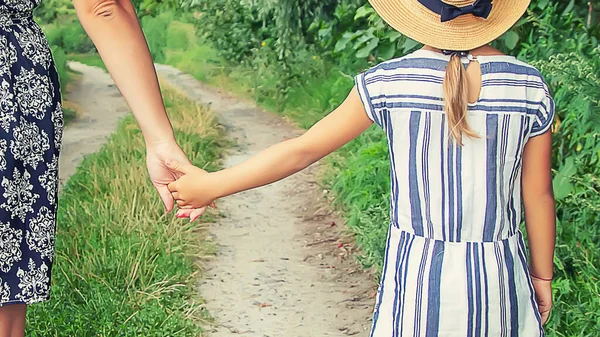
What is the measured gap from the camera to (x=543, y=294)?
84.1 inches

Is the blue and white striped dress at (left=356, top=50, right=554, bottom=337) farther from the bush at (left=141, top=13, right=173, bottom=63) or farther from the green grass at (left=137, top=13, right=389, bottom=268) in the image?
the bush at (left=141, top=13, right=173, bottom=63)

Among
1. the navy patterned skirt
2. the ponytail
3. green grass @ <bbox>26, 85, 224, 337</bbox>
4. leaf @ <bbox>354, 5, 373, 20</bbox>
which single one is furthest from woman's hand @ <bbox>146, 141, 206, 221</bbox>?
leaf @ <bbox>354, 5, 373, 20</bbox>

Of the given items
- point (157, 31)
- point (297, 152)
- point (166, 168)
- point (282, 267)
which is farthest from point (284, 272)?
point (157, 31)

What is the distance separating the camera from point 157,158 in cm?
231

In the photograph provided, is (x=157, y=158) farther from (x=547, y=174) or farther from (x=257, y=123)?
(x=257, y=123)

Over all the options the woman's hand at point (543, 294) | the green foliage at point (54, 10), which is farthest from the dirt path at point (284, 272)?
the green foliage at point (54, 10)

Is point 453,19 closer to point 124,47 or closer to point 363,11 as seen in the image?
point 124,47

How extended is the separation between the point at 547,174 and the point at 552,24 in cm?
184

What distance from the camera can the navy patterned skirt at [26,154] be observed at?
1943mm

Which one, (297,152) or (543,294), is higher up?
(297,152)

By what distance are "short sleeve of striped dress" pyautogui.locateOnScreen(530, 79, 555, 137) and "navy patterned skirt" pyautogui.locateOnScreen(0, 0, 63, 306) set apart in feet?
3.43

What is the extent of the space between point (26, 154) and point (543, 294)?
121 centimetres

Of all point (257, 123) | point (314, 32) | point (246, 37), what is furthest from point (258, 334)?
point (246, 37)

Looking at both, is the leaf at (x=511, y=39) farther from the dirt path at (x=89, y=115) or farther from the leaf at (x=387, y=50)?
the dirt path at (x=89, y=115)
